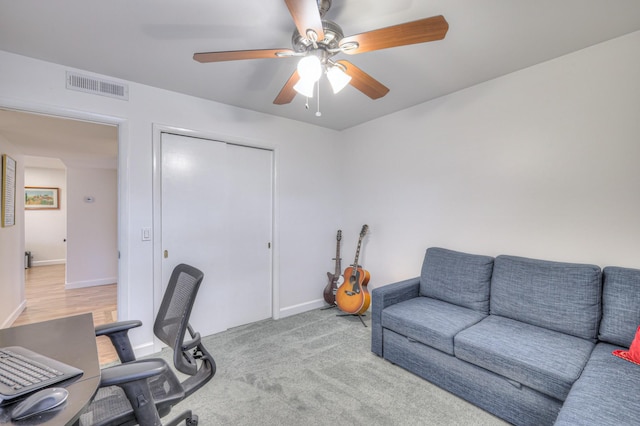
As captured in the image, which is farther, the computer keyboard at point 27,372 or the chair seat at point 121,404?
the chair seat at point 121,404

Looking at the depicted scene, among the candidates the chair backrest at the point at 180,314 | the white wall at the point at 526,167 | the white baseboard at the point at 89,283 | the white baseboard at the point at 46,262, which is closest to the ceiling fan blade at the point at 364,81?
the white wall at the point at 526,167

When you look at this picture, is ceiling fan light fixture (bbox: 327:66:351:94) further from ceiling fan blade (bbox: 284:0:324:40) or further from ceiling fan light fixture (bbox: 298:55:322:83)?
ceiling fan blade (bbox: 284:0:324:40)

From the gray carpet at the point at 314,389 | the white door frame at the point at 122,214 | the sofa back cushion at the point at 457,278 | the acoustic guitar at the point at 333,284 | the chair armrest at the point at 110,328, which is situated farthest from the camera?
the acoustic guitar at the point at 333,284

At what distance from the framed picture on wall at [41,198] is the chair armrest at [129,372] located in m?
8.65

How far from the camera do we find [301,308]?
3750 mm

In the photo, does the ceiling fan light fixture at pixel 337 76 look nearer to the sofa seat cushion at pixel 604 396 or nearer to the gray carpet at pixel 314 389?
the sofa seat cushion at pixel 604 396

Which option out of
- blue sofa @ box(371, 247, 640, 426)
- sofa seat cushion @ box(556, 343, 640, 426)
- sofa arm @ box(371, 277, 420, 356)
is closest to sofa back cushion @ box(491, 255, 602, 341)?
blue sofa @ box(371, 247, 640, 426)

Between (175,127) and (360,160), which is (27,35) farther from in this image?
(360,160)

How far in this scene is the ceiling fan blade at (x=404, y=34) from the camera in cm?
125

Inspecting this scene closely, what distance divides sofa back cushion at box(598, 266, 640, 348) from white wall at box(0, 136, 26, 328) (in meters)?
5.39

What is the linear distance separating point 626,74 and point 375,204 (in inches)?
91.4

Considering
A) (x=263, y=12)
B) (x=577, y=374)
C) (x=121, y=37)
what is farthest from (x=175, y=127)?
(x=577, y=374)

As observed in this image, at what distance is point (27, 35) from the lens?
1.91m

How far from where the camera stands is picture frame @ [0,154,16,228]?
322 cm
